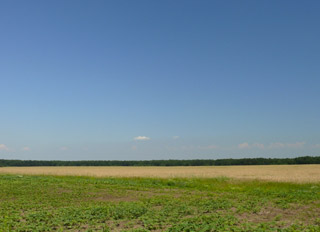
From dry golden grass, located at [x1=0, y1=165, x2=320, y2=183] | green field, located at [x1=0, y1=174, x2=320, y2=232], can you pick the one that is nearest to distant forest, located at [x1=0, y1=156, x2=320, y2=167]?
dry golden grass, located at [x1=0, y1=165, x2=320, y2=183]

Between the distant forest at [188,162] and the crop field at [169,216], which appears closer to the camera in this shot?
the crop field at [169,216]

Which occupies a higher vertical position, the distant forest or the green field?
the distant forest

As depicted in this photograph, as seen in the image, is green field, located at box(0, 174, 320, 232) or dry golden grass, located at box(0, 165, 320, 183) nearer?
green field, located at box(0, 174, 320, 232)

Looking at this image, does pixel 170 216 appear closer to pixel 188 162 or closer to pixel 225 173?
pixel 225 173

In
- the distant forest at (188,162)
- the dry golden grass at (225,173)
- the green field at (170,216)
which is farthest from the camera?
the distant forest at (188,162)

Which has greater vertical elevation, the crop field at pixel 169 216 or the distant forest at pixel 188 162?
the distant forest at pixel 188 162

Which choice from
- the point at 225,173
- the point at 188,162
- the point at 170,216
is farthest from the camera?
the point at 188,162

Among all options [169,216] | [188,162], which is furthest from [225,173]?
[188,162]

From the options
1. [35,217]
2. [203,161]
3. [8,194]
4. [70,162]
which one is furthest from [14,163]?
[35,217]

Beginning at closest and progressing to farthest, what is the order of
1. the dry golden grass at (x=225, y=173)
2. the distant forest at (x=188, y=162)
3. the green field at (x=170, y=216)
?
the green field at (x=170, y=216) < the dry golden grass at (x=225, y=173) < the distant forest at (x=188, y=162)

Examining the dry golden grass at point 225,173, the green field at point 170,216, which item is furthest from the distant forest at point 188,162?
the green field at point 170,216

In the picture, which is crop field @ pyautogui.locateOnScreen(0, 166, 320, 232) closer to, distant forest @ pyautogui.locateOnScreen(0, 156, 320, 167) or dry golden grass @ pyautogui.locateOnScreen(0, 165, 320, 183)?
dry golden grass @ pyautogui.locateOnScreen(0, 165, 320, 183)

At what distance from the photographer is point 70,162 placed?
138000 mm

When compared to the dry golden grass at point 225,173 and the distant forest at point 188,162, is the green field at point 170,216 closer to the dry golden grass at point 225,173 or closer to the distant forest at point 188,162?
the dry golden grass at point 225,173
